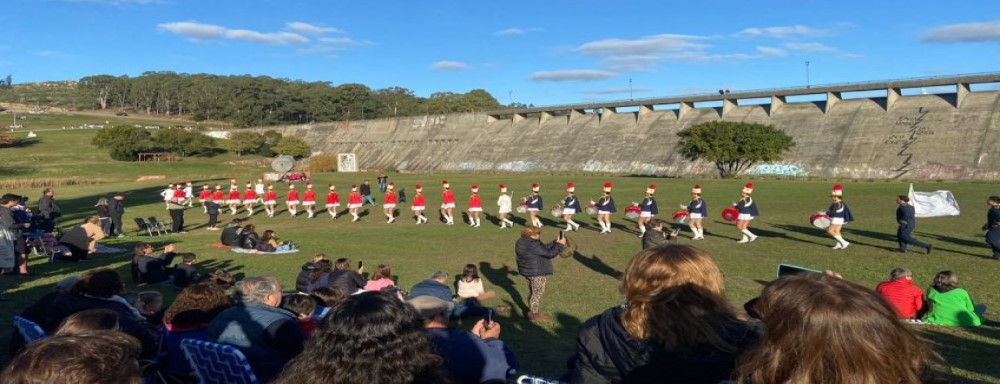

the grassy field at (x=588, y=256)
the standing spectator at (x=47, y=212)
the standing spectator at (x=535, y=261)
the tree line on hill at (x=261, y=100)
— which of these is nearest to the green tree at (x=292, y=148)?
the tree line on hill at (x=261, y=100)

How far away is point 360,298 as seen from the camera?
320cm

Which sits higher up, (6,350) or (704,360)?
(704,360)

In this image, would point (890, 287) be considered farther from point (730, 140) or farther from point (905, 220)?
point (730, 140)

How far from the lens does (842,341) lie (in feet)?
7.44

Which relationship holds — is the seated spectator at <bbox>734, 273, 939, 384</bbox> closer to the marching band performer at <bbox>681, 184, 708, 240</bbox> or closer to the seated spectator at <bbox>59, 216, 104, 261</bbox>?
the seated spectator at <bbox>59, 216, 104, 261</bbox>

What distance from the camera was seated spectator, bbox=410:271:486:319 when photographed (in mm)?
9328

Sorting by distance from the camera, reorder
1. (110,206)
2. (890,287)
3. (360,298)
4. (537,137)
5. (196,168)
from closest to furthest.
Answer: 1. (360,298)
2. (890,287)
3. (110,206)
4. (196,168)
5. (537,137)

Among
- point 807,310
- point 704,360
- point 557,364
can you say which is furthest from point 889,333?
point 557,364

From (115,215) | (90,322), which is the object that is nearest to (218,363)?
(90,322)

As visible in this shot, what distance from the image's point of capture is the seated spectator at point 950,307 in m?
9.45

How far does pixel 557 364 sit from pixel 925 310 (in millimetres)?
5744

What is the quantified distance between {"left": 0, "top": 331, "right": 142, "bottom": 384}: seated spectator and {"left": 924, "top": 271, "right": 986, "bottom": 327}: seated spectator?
1036 cm

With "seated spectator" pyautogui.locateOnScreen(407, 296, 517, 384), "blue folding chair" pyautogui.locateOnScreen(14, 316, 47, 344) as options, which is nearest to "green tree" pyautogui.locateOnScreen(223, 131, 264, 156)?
"blue folding chair" pyautogui.locateOnScreen(14, 316, 47, 344)

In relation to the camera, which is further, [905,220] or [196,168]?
[196,168]
